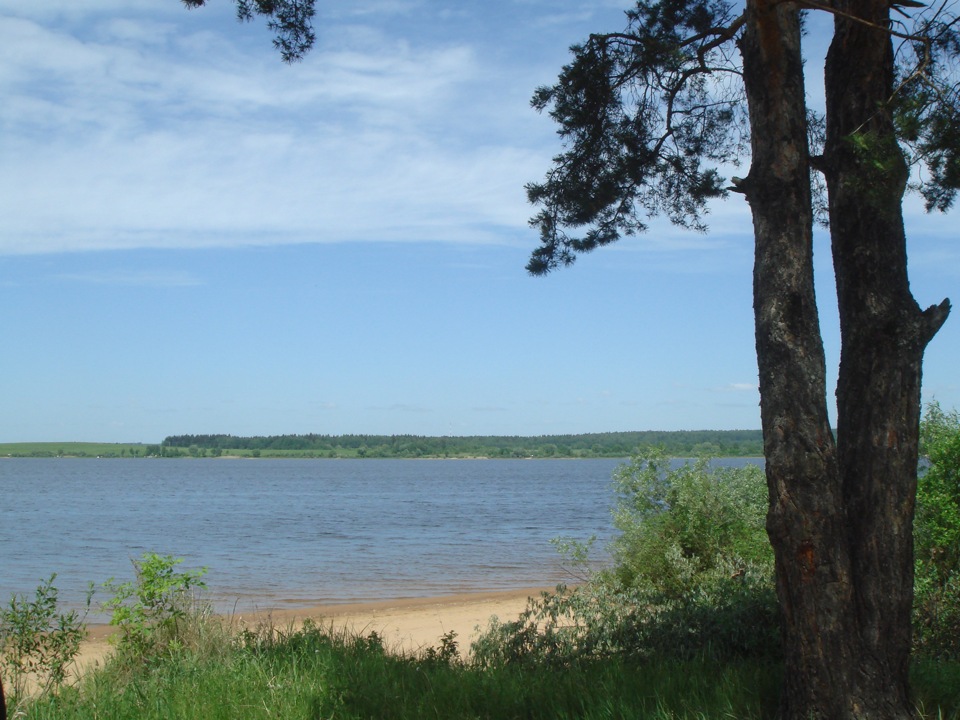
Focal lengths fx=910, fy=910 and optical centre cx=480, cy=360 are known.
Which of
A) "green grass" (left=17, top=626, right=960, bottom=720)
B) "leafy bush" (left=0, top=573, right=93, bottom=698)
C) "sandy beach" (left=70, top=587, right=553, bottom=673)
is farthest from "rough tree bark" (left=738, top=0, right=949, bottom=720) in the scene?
"sandy beach" (left=70, top=587, right=553, bottom=673)

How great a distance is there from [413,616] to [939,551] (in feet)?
34.4

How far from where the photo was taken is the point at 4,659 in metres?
6.54

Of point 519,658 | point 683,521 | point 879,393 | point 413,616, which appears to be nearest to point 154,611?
point 519,658

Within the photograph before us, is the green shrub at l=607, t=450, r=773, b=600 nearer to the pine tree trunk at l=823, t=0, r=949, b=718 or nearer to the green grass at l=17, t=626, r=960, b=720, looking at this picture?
the green grass at l=17, t=626, r=960, b=720

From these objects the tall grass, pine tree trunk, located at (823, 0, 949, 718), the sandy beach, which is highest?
pine tree trunk, located at (823, 0, 949, 718)

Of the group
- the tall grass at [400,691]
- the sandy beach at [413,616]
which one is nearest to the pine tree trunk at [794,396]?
the tall grass at [400,691]

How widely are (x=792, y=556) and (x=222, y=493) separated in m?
71.1

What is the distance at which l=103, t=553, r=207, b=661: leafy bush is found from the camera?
283 inches

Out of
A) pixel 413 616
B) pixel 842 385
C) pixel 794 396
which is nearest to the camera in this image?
pixel 794 396

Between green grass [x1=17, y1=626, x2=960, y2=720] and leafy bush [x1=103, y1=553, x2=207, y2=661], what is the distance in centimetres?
42

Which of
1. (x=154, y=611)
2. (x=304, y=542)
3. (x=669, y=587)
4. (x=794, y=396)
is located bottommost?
(x=304, y=542)

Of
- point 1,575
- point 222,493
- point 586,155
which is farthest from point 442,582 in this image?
point 222,493

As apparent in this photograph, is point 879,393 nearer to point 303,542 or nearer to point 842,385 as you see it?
point 842,385

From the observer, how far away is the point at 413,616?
54.7ft
